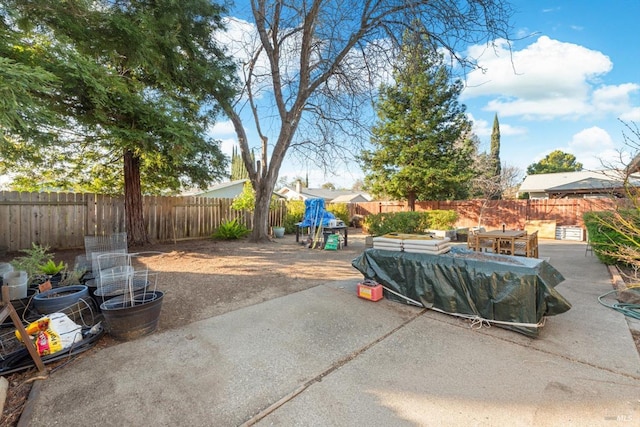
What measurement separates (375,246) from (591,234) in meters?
5.56

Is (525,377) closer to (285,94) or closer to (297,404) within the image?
(297,404)

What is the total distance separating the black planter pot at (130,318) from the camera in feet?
8.38

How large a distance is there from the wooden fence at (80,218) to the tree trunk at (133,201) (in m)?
0.49

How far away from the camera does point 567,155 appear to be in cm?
3300

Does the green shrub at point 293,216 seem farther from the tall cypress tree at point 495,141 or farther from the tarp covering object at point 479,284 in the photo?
the tall cypress tree at point 495,141

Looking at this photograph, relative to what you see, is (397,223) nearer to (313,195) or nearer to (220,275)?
(220,275)

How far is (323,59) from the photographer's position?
25.3 ft

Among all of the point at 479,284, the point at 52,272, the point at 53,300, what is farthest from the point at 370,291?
the point at 52,272

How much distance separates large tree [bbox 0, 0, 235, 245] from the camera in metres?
4.40

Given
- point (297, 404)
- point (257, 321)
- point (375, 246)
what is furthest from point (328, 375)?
point (375, 246)

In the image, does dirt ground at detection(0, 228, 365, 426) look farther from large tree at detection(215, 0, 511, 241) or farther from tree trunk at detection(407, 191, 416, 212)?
tree trunk at detection(407, 191, 416, 212)

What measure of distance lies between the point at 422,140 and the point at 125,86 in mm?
12831

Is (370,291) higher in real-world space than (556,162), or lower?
lower

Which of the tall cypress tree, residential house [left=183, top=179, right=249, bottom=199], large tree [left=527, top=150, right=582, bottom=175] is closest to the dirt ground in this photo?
residential house [left=183, top=179, right=249, bottom=199]
